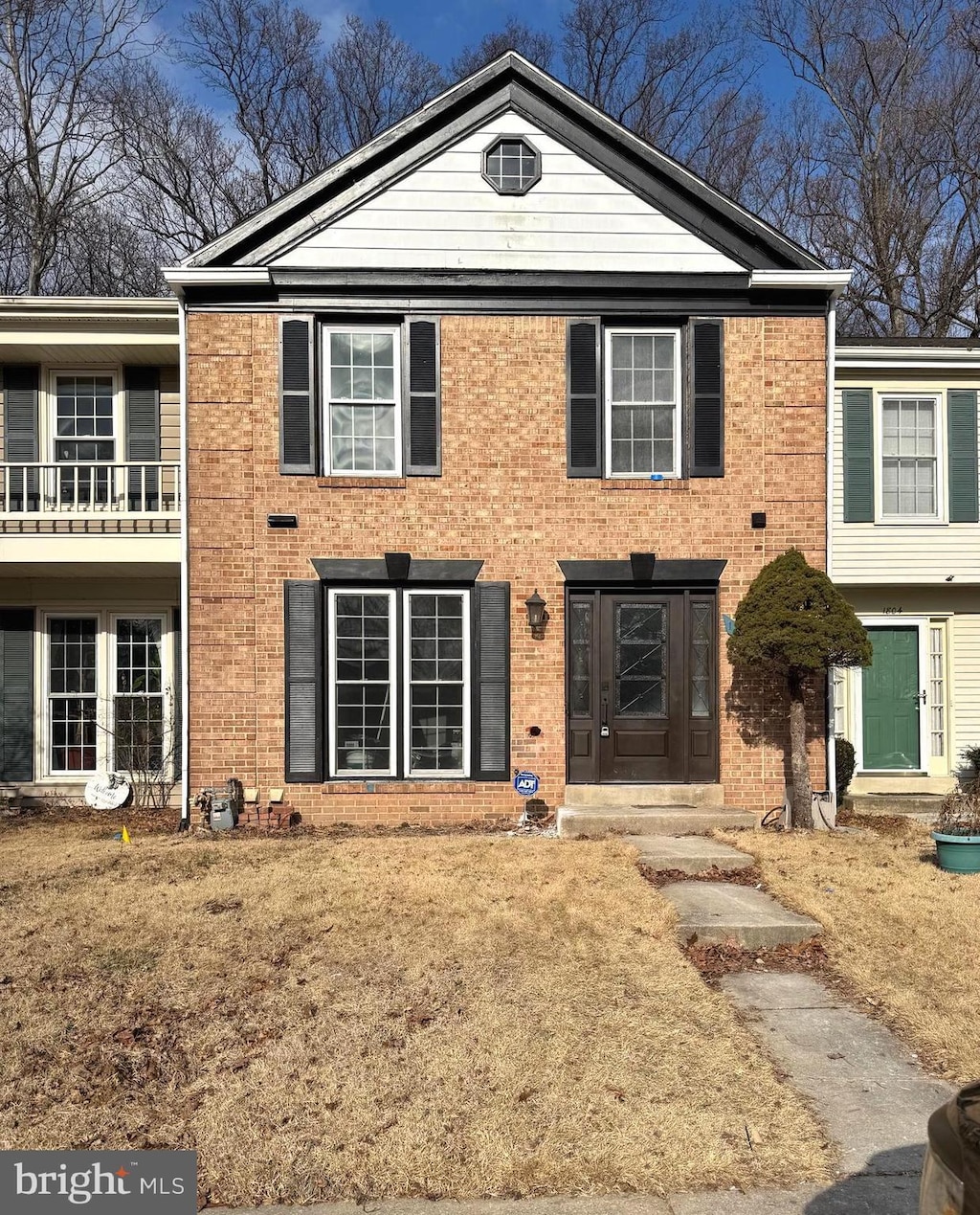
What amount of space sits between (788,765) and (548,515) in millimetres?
3994

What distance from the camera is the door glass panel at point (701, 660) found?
1044 centimetres

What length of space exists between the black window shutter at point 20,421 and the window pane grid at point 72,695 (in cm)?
182

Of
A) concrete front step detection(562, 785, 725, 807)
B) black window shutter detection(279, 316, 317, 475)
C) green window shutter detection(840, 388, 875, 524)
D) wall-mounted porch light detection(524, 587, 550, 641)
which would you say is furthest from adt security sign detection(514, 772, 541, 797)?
green window shutter detection(840, 388, 875, 524)

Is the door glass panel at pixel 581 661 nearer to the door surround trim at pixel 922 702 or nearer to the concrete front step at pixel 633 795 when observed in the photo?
the concrete front step at pixel 633 795

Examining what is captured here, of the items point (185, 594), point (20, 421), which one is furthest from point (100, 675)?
point (20, 421)

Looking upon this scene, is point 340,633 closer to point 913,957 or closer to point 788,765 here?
point 788,765

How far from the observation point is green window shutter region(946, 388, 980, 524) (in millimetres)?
12312

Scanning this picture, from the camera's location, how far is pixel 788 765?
10.4 meters

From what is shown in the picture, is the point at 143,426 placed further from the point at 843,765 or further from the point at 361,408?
the point at 843,765

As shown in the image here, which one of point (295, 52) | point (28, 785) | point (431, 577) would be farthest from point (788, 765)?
point (295, 52)

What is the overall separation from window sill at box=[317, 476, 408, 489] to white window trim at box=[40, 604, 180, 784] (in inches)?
142

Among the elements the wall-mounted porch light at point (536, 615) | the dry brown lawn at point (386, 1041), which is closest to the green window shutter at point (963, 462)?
the wall-mounted porch light at point (536, 615)

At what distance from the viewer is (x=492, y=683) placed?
10.3 m

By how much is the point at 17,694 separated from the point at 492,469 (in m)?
7.17
